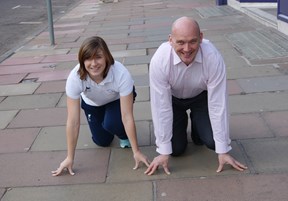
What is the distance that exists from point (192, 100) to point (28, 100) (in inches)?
112

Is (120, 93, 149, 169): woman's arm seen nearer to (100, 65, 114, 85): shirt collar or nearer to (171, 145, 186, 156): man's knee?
(100, 65, 114, 85): shirt collar

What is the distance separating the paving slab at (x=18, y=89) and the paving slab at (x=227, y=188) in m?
3.42

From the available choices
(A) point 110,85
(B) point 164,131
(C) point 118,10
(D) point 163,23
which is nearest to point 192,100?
(B) point 164,131

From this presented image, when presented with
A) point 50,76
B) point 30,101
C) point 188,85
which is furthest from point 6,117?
point 188,85

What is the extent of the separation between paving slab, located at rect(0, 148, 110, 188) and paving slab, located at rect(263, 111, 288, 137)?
5.25 ft

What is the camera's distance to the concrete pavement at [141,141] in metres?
3.31

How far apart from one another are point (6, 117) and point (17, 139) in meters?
0.79

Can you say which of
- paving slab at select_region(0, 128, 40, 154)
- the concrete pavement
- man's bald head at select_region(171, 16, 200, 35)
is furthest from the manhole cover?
man's bald head at select_region(171, 16, 200, 35)

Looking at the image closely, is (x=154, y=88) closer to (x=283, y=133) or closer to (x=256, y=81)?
(x=283, y=133)

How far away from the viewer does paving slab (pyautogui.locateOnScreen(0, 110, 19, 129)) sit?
4.93 m

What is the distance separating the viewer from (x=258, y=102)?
499cm

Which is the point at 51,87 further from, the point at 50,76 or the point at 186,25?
the point at 186,25

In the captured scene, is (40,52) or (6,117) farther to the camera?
(40,52)

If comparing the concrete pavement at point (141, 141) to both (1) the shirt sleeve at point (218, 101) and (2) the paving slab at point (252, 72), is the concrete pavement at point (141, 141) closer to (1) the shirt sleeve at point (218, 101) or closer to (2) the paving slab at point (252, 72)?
(2) the paving slab at point (252, 72)
